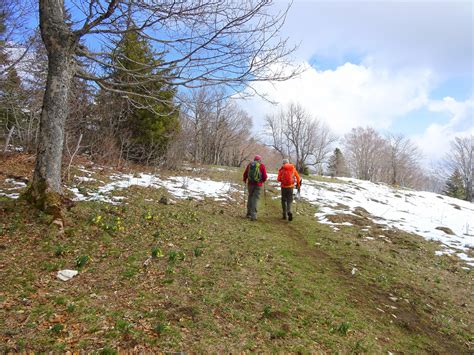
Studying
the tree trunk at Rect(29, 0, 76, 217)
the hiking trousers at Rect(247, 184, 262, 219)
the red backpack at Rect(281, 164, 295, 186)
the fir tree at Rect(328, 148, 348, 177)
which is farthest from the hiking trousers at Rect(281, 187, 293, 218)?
the fir tree at Rect(328, 148, 348, 177)

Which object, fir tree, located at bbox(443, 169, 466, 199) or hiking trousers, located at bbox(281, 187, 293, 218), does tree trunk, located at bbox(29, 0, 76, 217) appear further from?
fir tree, located at bbox(443, 169, 466, 199)

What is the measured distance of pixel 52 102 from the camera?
5.30 metres

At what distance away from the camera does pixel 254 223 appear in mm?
9062

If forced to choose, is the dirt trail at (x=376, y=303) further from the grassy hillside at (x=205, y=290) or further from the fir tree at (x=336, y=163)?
the fir tree at (x=336, y=163)

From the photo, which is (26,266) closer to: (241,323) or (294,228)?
(241,323)

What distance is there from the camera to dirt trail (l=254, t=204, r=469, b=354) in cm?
411

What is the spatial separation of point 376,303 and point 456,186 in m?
60.2

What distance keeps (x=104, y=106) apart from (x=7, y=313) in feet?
44.5

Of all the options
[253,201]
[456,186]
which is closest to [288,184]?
[253,201]

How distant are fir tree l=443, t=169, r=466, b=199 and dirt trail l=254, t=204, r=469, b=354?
188ft

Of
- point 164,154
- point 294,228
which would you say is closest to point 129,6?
point 294,228

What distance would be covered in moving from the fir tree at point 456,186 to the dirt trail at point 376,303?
57.4 metres

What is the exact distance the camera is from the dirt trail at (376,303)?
411 centimetres

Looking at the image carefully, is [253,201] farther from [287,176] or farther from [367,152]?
[367,152]
